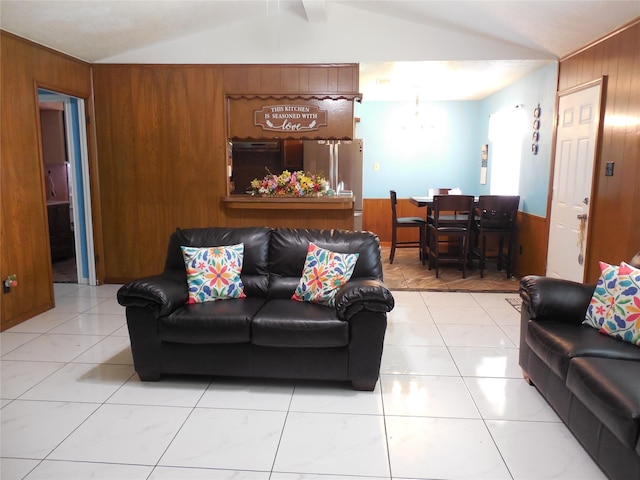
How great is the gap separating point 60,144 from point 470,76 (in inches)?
224

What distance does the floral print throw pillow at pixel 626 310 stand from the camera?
7.61 feet

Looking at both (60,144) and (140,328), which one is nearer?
(140,328)

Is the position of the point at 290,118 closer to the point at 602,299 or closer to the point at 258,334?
the point at 258,334

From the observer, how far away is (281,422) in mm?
2400

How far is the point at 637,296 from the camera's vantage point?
233 centimetres

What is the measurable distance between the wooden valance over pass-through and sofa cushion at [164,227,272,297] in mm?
1922

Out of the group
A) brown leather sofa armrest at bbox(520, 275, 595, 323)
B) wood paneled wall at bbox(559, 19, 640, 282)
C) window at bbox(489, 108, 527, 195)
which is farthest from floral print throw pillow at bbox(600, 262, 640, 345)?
window at bbox(489, 108, 527, 195)

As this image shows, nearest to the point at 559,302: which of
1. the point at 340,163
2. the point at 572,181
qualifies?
the point at 572,181

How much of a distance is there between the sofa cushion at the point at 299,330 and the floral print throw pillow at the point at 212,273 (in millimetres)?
454

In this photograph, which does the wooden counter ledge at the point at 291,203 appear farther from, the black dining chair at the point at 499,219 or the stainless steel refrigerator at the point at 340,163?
the black dining chair at the point at 499,219

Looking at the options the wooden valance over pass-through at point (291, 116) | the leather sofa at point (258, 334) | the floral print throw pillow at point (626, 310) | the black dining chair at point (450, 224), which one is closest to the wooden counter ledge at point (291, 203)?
the wooden valance over pass-through at point (291, 116)

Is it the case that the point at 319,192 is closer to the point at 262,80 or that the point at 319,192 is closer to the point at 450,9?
the point at 262,80

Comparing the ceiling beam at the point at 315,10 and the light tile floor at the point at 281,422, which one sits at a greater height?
the ceiling beam at the point at 315,10

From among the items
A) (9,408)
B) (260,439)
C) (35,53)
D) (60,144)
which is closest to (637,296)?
(260,439)
